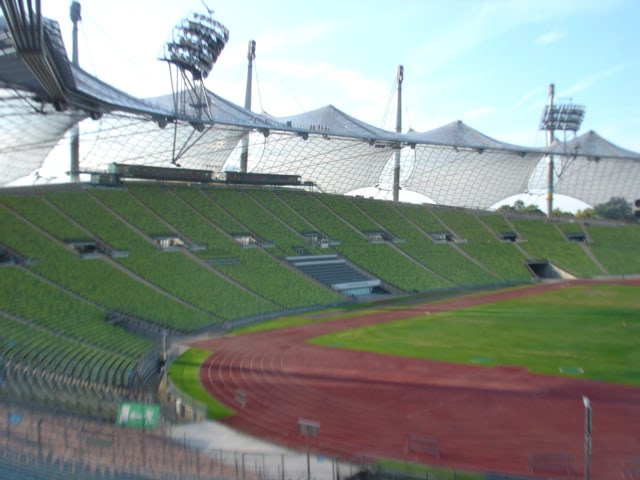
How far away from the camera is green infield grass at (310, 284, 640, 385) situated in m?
23.8

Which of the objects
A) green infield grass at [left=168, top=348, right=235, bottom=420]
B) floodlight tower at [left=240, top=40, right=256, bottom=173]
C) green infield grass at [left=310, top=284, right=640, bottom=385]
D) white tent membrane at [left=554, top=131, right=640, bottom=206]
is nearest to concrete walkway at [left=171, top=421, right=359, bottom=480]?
green infield grass at [left=168, top=348, right=235, bottom=420]

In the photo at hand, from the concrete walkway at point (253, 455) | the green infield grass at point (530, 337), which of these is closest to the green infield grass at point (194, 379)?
the concrete walkway at point (253, 455)

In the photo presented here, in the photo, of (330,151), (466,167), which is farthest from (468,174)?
(330,151)

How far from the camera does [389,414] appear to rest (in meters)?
18.1

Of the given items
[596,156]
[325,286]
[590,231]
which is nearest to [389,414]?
[325,286]

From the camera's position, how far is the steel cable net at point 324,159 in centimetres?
5934

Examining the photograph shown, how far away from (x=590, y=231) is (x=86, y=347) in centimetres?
6260

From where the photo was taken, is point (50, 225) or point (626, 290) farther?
point (626, 290)

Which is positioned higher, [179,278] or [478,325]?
[179,278]

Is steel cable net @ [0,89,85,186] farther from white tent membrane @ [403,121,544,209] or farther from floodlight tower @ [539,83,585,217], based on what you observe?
floodlight tower @ [539,83,585,217]

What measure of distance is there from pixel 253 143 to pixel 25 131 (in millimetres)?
27537

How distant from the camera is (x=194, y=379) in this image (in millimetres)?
22250

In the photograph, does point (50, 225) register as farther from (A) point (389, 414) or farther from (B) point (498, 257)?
(B) point (498, 257)

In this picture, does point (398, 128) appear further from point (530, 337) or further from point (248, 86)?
point (530, 337)
